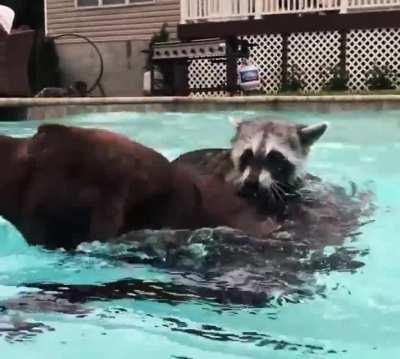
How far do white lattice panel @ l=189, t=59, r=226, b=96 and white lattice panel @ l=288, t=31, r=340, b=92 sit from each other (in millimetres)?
1634

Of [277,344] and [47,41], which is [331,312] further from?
[47,41]

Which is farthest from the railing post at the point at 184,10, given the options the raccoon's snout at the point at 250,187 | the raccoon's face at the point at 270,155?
the raccoon's snout at the point at 250,187

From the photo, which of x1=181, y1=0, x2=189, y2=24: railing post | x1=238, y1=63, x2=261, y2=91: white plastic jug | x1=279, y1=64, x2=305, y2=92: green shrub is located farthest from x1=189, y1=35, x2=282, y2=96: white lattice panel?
x1=238, y1=63, x2=261, y2=91: white plastic jug

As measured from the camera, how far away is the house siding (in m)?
22.6

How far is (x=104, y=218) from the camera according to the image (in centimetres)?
470

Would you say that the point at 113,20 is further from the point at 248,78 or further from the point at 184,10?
the point at 248,78

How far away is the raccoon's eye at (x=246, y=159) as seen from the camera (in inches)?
194

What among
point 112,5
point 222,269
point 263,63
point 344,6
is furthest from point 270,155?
point 112,5

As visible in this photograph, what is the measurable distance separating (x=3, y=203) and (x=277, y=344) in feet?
6.67

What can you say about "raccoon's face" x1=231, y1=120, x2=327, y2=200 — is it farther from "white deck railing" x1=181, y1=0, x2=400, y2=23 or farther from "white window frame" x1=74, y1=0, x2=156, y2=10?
"white window frame" x1=74, y1=0, x2=156, y2=10

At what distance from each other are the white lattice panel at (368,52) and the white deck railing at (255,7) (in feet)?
1.87

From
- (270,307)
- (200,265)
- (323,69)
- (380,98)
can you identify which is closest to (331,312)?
(270,307)

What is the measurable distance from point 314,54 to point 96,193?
15373mm

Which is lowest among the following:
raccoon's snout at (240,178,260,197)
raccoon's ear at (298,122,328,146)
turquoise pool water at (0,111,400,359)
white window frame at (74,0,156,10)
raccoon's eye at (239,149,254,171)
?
turquoise pool water at (0,111,400,359)
